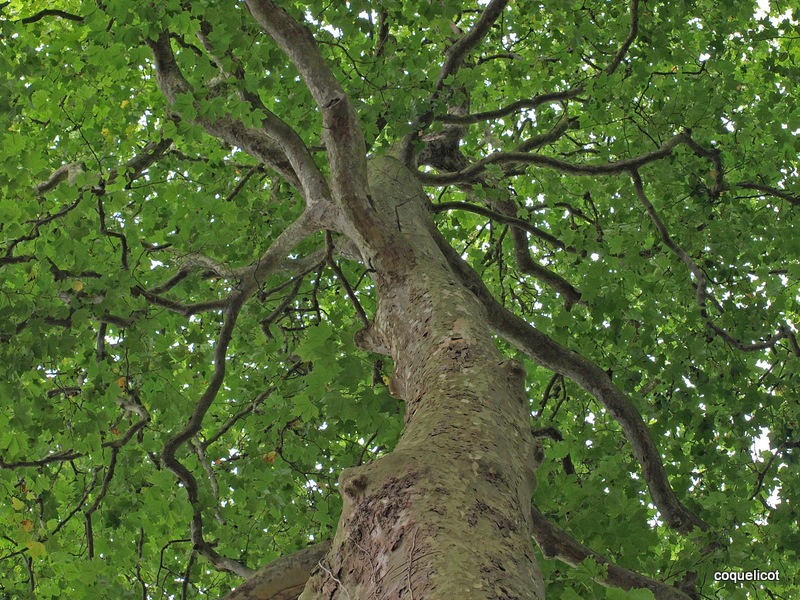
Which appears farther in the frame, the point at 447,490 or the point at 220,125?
the point at 220,125

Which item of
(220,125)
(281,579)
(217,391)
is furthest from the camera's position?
(220,125)

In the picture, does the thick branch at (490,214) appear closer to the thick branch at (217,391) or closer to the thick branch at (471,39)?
the thick branch at (471,39)

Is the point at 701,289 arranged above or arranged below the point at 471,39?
below

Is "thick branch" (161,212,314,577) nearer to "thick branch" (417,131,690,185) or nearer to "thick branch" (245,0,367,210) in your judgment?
"thick branch" (245,0,367,210)

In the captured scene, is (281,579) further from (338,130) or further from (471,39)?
(471,39)

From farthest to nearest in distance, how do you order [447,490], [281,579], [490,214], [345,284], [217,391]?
[490,214] → [217,391] → [345,284] → [281,579] → [447,490]

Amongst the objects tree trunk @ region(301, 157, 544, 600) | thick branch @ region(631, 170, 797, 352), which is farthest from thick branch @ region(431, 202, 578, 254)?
tree trunk @ region(301, 157, 544, 600)

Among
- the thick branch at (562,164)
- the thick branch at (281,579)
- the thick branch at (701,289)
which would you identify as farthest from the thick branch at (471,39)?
the thick branch at (281,579)

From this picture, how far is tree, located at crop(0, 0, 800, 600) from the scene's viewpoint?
90.5 inches

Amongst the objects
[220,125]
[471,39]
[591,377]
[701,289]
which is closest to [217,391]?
[220,125]

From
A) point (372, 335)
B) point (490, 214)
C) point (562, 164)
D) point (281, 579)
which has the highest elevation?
point (562, 164)

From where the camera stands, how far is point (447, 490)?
1.67 metres

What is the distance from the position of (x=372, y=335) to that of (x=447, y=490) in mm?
1685

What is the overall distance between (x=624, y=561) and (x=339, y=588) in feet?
8.74
